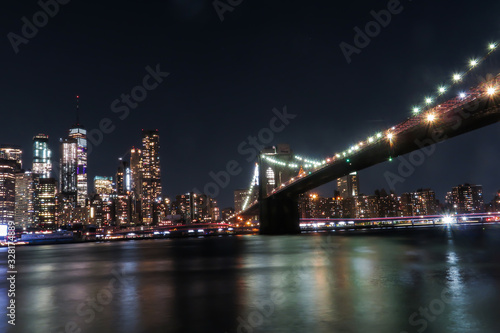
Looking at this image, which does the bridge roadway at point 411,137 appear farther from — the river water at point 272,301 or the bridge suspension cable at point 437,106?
the river water at point 272,301

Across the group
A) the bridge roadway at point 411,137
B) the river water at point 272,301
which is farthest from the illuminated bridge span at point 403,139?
the river water at point 272,301

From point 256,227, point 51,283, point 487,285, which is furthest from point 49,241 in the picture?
point 487,285

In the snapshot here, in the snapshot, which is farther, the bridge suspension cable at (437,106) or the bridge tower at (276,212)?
the bridge tower at (276,212)

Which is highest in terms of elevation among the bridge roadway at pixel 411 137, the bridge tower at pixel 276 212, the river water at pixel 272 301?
the bridge roadway at pixel 411 137

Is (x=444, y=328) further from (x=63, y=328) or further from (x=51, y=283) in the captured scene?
(x=51, y=283)

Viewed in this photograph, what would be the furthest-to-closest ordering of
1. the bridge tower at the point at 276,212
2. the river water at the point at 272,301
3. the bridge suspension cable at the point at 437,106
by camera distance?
the bridge tower at the point at 276,212 → the bridge suspension cable at the point at 437,106 → the river water at the point at 272,301

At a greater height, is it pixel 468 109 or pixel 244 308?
pixel 468 109

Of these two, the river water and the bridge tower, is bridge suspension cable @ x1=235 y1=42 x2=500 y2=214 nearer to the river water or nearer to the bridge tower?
the river water

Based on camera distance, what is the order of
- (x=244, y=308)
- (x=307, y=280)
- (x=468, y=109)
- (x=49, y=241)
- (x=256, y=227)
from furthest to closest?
1. (x=256, y=227)
2. (x=49, y=241)
3. (x=468, y=109)
4. (x=307, y=280)
5. (x=244, y=308)
